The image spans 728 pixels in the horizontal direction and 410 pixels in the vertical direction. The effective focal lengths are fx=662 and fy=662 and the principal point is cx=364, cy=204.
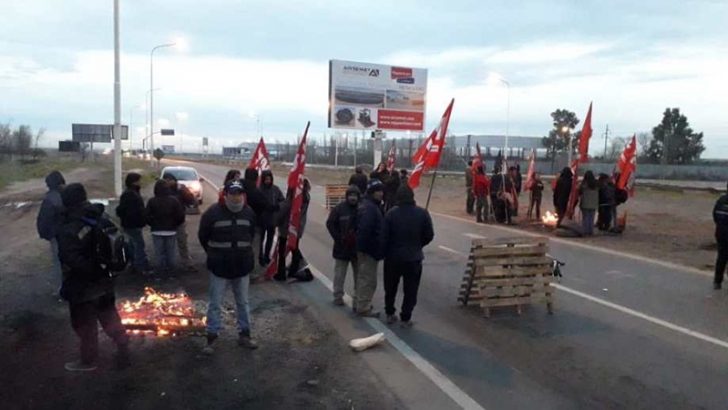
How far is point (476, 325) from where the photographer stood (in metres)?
8.16

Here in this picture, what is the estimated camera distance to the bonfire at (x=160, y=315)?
24.5 ft

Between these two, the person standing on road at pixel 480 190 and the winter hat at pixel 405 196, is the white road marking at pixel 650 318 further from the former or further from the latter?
the person standing on road at pixel 480 190

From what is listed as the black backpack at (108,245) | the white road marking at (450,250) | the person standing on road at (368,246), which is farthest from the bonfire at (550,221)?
the black backpack at (108,245)

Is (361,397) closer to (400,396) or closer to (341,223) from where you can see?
(400,396)

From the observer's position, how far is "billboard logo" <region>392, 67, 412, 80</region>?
38.3 m

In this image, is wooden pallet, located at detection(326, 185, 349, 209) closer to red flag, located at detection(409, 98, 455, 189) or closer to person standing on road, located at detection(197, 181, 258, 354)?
red flag, located at detection(409, 98, 455, 189)

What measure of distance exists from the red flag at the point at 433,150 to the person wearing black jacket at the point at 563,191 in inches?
263

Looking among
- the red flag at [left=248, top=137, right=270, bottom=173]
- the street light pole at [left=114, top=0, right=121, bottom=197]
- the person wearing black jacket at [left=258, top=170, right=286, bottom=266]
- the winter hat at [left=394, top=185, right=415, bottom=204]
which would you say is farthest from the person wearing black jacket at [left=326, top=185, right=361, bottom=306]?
the street light pole at [left=114, top=0, right=121, bottom=197]


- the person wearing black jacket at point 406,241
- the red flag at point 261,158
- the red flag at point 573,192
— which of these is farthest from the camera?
the red flag at point 573,192

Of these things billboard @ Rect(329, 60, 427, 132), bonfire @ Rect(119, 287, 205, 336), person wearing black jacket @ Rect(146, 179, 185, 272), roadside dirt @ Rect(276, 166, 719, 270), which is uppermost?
billboard @ Rect(329, 60, 427, 132)

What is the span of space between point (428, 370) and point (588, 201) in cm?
1246

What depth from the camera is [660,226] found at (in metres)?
21.6

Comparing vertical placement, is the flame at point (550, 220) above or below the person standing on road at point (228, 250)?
→ below

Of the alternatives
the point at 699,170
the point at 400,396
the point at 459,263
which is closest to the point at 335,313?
the point at 400,396
